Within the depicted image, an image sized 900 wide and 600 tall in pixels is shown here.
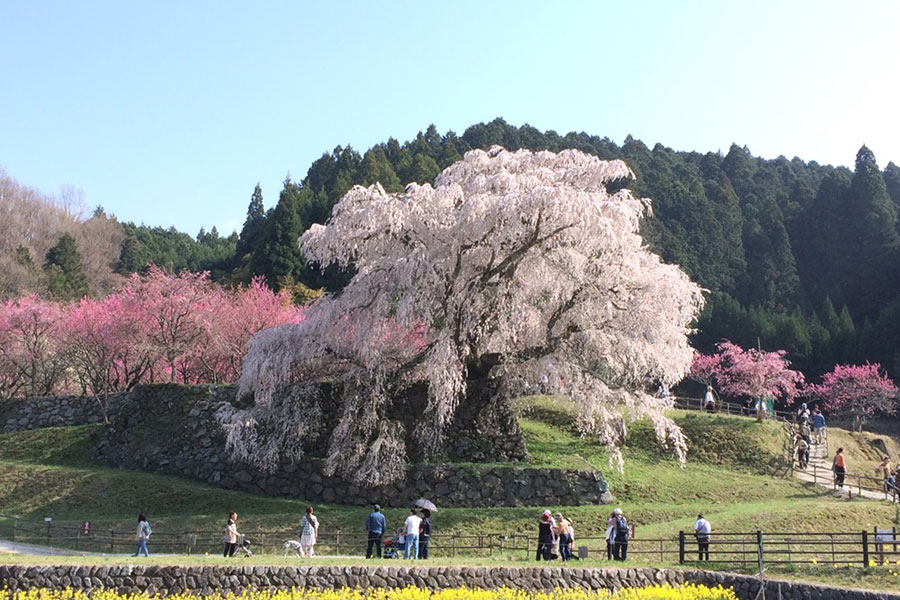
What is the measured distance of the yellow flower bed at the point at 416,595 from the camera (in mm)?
15188

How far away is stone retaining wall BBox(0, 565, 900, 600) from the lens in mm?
15578

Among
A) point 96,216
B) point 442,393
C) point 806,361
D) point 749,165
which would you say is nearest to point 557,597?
point 442,393

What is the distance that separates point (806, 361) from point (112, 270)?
6065 centimetres

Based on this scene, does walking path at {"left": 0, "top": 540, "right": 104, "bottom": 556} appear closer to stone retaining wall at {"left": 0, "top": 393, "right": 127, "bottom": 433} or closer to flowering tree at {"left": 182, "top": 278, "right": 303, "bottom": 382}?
stone retaining wall at {"left": 0, "top": 393, "right": 127, "bottom": 433}

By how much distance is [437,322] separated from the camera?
25.6 metres

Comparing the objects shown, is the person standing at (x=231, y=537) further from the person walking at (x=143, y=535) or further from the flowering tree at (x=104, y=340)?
the flowering tree at (x=104, y=340)

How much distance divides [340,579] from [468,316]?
1045 centimetres

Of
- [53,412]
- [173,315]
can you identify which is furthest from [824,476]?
[53,412]

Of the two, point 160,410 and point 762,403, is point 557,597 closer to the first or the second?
point 160,410

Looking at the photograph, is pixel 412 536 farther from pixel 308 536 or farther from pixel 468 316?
pixel 468 316

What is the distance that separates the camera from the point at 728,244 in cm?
7988

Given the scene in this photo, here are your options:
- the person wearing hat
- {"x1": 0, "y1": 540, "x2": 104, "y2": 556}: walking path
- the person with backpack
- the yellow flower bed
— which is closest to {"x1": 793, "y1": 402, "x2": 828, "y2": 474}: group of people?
the person with backpack

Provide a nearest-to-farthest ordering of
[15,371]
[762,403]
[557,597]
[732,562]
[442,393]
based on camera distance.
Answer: [557,597] → [732,562] → [442,393] → [762,403] → [15,371]

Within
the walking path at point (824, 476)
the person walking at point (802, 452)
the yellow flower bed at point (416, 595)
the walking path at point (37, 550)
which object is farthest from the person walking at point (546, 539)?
the person walking at point (802, 452)
